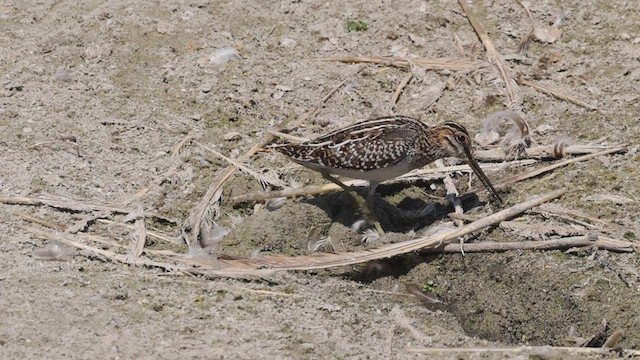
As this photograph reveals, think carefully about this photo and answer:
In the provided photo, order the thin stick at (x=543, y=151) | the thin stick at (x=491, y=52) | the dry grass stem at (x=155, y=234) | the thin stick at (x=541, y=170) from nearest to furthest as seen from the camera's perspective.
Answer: the dry grass stem at (x=155, y=234), the thin stick at (x=541, y=170), the thin stick at (x=543, y=151), the thin stick at (x=491, y=52)

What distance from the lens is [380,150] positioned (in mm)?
7430

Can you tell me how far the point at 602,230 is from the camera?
7.18 metres

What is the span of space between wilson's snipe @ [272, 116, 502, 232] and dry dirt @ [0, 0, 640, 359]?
361mm

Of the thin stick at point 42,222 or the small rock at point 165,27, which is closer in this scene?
the thin stick at point 42,222

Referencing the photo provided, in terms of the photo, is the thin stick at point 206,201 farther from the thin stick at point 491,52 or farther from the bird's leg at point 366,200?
the thin stick at point 491,52

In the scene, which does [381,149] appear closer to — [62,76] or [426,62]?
[426,62]

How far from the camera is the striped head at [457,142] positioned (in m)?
7.71

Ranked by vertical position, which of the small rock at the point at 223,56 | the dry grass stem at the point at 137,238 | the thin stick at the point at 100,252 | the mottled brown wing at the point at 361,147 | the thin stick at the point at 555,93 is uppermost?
the mottled brown wing at the point at 361,147

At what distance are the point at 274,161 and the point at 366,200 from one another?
104 cm

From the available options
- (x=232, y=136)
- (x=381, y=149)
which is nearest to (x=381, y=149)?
(x=381, y=149)

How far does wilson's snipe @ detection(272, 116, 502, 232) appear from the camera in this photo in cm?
746

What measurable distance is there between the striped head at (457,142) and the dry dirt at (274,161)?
28cm

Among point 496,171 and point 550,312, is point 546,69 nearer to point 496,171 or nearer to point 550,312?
point 496,171

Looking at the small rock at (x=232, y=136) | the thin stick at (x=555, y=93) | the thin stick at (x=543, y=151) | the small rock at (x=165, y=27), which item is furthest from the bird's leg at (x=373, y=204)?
the small rock at (x=165, y=27)
